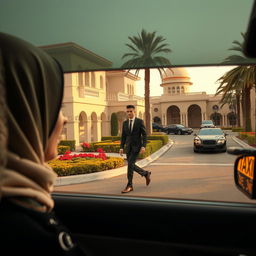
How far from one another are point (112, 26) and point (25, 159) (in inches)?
72.0

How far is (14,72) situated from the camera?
2.32ft

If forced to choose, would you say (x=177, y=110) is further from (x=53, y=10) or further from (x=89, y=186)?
(x=53, y=10)

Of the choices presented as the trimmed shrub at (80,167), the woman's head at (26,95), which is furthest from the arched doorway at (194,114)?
the woman's head at (26,95)

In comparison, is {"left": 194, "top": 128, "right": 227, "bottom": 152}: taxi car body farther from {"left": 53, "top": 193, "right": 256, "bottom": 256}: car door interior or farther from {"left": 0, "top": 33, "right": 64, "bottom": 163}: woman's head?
{"left": 0, "top": 33, "right": 64, "bottom": 163}: woman's head

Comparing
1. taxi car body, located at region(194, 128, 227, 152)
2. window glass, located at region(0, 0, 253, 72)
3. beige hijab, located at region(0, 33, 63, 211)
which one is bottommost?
taxi car body, located at region(194, 128, 227, 152)

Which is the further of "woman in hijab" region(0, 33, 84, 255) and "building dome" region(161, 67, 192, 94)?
"building dome" region(161, 67, 192, 94)

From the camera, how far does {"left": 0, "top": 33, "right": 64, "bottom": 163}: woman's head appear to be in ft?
2.32

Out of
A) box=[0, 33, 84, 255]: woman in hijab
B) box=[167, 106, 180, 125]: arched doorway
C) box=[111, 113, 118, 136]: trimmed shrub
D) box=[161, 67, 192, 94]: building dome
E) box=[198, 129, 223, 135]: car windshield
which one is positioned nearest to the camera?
box=[0, 33, 84, 255]: woman in hijab

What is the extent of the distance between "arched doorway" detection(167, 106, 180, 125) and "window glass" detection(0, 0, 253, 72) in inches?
2136

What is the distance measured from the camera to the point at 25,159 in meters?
0.72

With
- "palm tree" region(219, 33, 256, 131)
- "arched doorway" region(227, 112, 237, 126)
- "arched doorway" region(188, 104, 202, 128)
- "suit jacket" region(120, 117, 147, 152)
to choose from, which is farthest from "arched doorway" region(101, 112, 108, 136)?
"arched doorway" region(188, 104, 202, 128)

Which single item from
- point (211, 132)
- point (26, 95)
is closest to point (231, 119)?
point (211, 132)

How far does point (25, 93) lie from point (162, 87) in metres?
58.1

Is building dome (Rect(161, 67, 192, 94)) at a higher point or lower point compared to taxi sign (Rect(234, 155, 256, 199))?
higher
